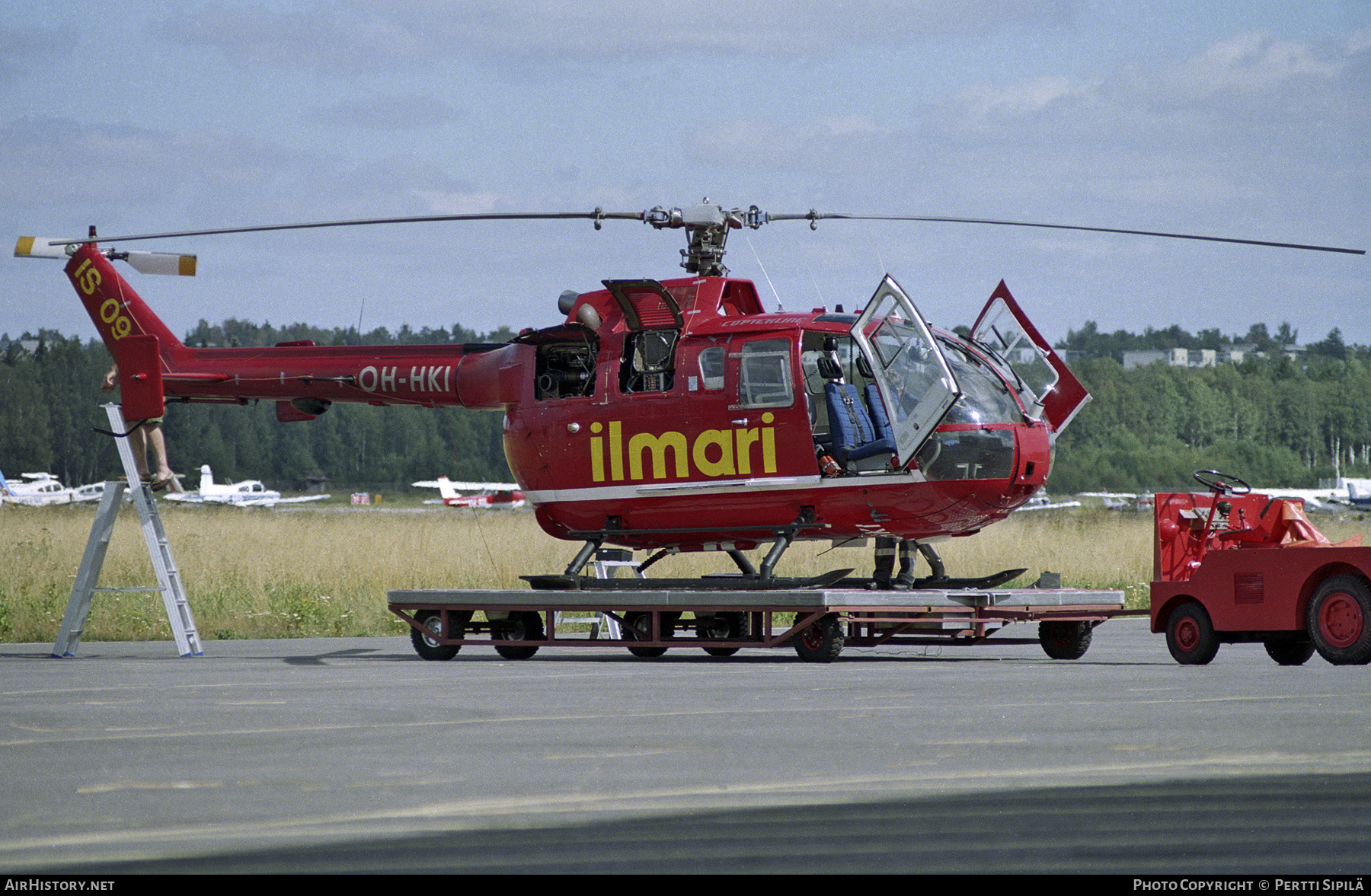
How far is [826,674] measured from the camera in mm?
11367

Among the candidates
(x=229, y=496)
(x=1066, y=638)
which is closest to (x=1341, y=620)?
(x=1066, y=638)

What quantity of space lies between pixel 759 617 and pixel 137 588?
567cm

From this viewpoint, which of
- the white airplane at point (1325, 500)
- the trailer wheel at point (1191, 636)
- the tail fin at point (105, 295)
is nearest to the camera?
the trailer wheel at point (1191, 636)

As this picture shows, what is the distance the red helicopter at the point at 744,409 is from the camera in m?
13.3

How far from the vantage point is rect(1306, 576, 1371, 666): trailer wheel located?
11414 mm

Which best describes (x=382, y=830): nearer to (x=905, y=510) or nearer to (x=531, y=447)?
(x=905, y=510)

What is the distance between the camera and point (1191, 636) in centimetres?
1235

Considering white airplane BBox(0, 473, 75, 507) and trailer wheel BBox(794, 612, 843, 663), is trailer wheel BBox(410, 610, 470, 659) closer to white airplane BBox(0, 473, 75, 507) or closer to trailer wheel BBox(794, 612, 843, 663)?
trailer wheel BBox(794, 612, 843, 663)

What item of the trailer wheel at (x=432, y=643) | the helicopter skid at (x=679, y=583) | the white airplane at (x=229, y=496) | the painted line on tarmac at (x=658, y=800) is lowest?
the trailer wheel at (x=432, y=643)

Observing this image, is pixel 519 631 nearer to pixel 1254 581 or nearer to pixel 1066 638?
pixel 1066 638

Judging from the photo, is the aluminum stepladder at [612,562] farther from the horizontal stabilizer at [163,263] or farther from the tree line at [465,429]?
the tree line at [465,429]

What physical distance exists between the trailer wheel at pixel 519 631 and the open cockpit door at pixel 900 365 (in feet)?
12.4

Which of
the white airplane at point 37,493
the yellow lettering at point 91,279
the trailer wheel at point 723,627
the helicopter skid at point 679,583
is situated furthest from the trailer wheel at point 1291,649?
the white airplane at point 37,493

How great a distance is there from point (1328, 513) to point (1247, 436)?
24.7 meters
